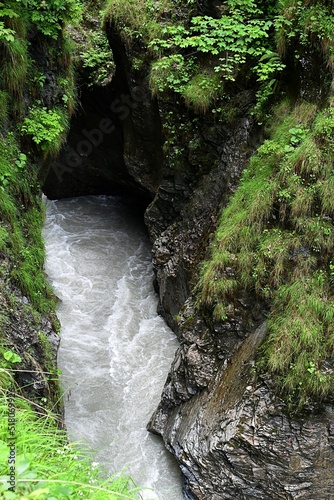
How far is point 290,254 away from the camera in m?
5.82

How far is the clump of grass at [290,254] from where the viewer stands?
→ 5.37 meters

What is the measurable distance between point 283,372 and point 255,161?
10.4 ft

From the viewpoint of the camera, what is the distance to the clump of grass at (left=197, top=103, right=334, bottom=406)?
5.37 meters

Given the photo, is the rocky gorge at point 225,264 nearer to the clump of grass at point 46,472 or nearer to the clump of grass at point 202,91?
the clump of grass at point 202,91

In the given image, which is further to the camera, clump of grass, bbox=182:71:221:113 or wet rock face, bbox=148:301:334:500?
clump of grass, bbox=182:71:221:113

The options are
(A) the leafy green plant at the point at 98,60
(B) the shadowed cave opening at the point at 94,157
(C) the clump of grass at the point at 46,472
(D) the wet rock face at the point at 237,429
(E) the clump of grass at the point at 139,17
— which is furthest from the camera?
(B) the shadowed cave opening at the point at 94,157

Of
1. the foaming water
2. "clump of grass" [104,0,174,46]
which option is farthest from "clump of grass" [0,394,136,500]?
"clump of grass" [104,0,174,46]

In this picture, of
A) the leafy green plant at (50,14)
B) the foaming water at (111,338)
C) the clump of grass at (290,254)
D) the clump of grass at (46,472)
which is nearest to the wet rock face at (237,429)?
the clump of grass at (290,254)

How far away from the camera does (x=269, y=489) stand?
5.51 metres

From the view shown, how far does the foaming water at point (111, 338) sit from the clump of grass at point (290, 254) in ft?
7.38

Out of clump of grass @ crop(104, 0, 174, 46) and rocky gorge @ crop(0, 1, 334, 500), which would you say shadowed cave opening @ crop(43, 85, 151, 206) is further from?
clump of grass @ crop(104, 0, 174, 46)

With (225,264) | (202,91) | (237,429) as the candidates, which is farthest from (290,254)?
(202,91)

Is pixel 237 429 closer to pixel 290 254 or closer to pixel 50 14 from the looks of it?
pixel 290 254

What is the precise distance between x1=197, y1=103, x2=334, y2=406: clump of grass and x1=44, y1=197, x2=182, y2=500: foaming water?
88.5 inches
